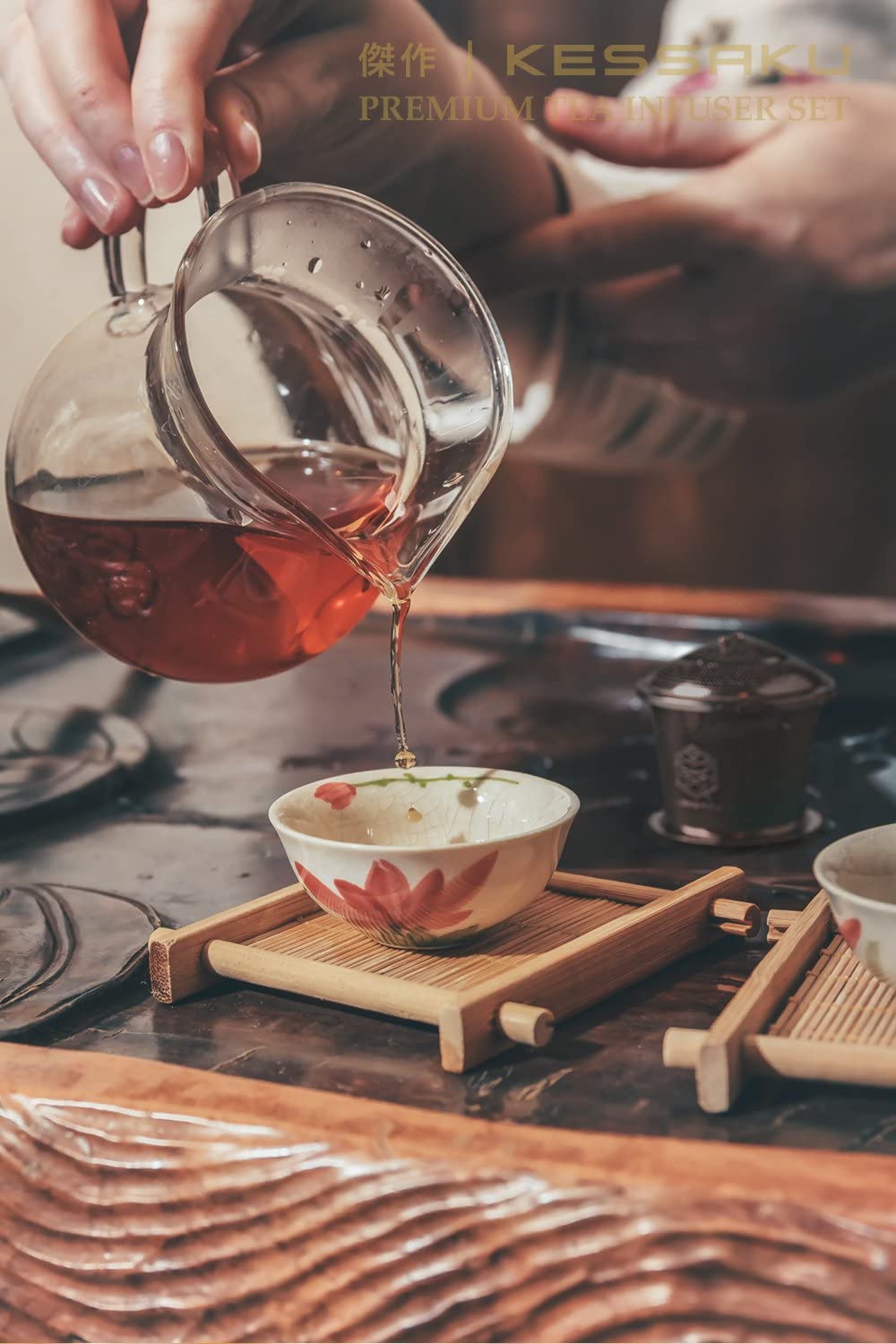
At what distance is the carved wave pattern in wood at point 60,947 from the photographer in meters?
0.72

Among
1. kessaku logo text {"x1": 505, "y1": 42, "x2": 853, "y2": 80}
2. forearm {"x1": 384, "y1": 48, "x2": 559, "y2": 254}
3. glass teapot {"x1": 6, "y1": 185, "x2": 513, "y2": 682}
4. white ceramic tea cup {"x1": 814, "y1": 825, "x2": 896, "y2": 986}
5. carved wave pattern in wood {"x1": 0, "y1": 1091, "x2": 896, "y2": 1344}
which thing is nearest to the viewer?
carved wave pattern in wood {"x1": 0, "y1": 1091, "x2": 896, "y2": 1344}

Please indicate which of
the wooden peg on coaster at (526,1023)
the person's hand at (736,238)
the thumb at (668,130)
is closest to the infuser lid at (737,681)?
the wooden peg on coaster at (526,1023)

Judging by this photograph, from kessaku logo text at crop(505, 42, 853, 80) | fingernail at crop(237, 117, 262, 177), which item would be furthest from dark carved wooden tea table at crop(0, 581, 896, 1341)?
kessaku logo text at crop(505, 42, 853, 80)

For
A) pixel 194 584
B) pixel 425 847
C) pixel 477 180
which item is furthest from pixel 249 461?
pixel 477 180

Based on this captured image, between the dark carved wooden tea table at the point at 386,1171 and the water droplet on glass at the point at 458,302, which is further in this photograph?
the water droplet on glass at the point at 458,302

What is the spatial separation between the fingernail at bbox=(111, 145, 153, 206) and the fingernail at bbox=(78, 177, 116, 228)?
0.02 m

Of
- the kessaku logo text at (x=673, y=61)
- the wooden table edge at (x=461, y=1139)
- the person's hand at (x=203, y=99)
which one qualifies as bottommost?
the wooden table edge at (x=461, y=1139)

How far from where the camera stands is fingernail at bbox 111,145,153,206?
90cm

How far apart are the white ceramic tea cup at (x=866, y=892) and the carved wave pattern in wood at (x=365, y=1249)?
0.51ft

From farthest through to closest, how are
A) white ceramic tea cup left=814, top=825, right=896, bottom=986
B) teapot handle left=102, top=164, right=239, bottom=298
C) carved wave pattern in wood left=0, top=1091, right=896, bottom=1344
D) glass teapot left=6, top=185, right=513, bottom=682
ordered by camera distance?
1. teapot handle left=102, top=164, right=239, bottom=298
2. glass teapot left=6, top=185, right=513, bottom=682
3. white ceramic tea cup left=814, top=825, right=896, bottom=986
4. carved wave pattern in wood left=0, top=1091, right=896, bottom=1344

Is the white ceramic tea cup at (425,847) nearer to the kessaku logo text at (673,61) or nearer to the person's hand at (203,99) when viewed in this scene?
the person's hand at (203,99)

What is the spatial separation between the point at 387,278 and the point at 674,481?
64.9 inches

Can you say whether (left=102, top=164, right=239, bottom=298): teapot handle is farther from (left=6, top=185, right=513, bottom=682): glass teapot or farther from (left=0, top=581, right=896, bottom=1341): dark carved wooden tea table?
(left=0, top=581, right=896, bottom=1341): dark carved wooden tea table

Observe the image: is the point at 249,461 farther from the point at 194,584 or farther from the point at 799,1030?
the point at 799,1030
